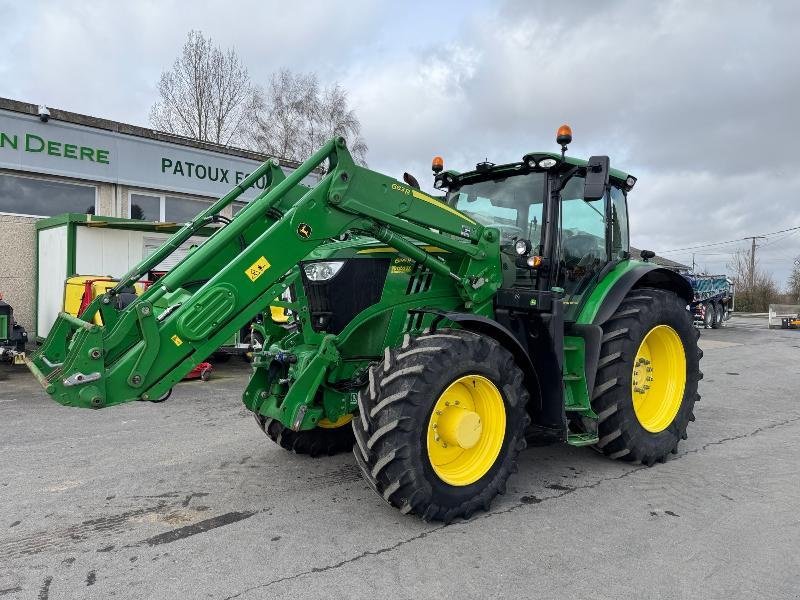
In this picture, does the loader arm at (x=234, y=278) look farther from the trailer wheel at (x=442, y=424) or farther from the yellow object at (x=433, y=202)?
the trailer wheel at (x=442, y=424)

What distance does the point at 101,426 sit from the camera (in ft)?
20.4

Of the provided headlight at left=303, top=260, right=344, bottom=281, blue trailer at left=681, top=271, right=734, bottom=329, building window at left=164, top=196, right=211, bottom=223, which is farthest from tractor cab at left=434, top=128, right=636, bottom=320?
blue trailer at left=681, top=271, right=734, bottom=329

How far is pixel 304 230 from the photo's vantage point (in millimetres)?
3688

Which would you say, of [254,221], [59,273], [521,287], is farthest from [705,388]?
[59,273]

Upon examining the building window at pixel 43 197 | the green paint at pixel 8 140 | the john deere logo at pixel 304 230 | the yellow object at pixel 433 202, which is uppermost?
the green paint at pixel 8 140

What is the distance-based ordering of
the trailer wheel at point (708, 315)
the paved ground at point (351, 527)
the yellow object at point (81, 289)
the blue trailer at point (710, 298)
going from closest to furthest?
the paved ground at point (351, 527)
the yellow object at point (81, 289)
the blue trailer at point (710, 298)
the trailer wheel at point (708, 315)

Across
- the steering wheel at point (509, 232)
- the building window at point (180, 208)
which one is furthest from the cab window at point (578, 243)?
the building window at point (180, 208)

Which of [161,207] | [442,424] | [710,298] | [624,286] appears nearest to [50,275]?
[161,207]

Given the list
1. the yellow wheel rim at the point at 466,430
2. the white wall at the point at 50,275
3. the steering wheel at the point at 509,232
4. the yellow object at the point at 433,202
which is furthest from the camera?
the white wall at the point at 50,275

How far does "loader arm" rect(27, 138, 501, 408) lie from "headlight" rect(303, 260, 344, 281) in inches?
8.6

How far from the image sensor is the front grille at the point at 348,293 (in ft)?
14.0

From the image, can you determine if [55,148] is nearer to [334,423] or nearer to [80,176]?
[80,176]

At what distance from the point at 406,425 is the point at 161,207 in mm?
12012

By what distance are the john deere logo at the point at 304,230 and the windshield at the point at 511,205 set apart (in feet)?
5.15
